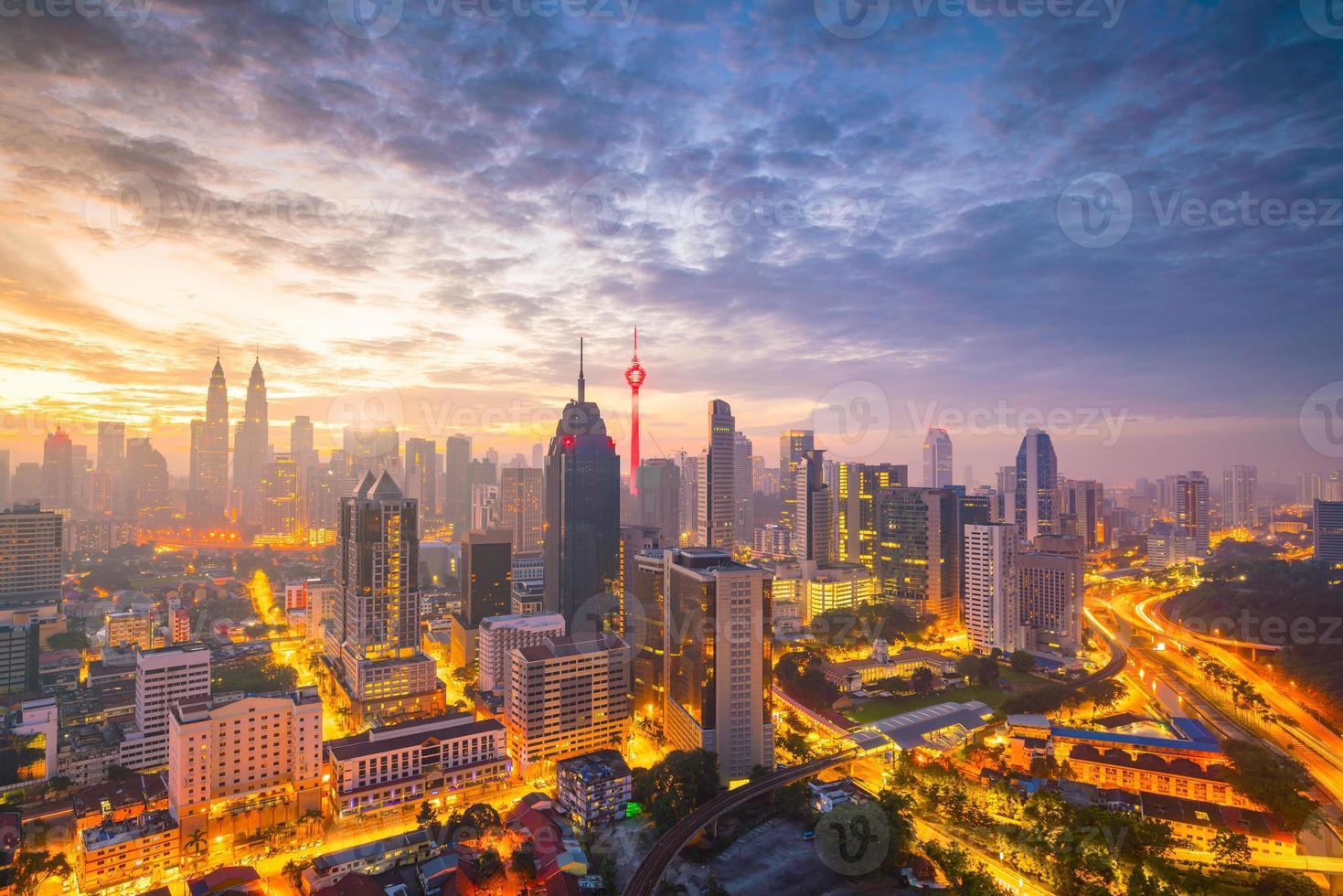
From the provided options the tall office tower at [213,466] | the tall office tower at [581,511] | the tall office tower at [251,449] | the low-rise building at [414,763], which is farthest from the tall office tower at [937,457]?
the tall office tower at [213,466]

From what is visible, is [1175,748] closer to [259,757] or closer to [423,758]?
[423,758]

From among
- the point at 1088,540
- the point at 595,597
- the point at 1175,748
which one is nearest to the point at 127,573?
the point at 595,597

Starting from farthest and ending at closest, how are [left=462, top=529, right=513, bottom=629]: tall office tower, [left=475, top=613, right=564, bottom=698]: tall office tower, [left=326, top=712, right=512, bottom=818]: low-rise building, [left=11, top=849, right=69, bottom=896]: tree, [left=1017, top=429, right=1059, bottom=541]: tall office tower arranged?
[left=1017, top=429, right=1059, bottom=541]: tall office tower < [left=462, top=529, right=513, bottom=629]: tall office tower < [left=475, top=613, right=564, bottom=698]: tall office tower < [left=326, top=712, right=512, bottom=818]: low-rise building < [left=11, top=849, right=69, bottom=896]: tree

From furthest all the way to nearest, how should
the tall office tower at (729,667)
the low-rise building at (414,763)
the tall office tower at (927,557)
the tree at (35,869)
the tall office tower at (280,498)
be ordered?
1. the tall office tower at (280,498)
2. the tall office tower at (927,557)
3. the tall office tower at (729,667)
4. the low-rise building at (414,763)
5. the tree at (35,869)

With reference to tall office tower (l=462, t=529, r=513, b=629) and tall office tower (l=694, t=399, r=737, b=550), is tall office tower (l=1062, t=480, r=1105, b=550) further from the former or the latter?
tall office tower (l=462, t=529, r=513, b=629)

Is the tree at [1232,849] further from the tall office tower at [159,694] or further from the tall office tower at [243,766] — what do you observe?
the tall office tower at [159,694]

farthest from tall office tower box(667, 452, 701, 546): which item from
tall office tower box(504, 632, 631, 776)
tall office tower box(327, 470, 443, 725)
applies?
tall office tower box(504, 632, 631, 776)
